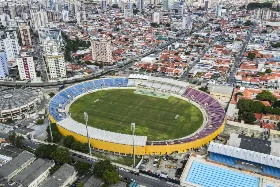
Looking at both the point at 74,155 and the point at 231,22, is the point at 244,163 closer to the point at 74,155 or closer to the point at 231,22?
the point at 74,155

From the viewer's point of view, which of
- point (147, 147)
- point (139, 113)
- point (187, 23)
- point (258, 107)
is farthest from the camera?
point (187, 23)

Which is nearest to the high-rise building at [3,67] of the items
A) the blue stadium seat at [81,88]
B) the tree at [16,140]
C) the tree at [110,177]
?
the blue stadium seat at [81,88]

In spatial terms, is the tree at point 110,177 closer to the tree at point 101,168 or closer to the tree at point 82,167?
the tree at point 101,168

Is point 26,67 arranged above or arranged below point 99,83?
above

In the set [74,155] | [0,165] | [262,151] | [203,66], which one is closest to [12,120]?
[0,165]

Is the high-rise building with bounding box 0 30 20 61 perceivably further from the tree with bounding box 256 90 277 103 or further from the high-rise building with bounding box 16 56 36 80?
the tree with bounding box 256 90 277 103

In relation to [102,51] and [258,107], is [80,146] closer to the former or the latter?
[258,107]

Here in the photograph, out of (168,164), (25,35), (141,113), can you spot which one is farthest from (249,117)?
(25,35)
